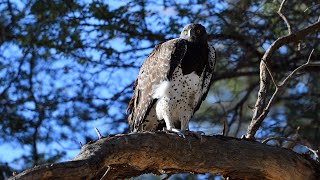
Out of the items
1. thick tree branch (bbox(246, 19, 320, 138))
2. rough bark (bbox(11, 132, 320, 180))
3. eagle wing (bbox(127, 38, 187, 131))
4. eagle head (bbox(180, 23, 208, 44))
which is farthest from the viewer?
eagle head (bbox(180, 23, 208, 44))

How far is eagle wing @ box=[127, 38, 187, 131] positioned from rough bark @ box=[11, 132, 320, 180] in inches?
43.7

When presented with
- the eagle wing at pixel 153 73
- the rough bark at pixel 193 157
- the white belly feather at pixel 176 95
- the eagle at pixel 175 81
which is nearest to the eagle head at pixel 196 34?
the eagle at pixel 175 81

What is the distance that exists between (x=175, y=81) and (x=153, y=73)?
0.23m

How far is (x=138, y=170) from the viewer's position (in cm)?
495

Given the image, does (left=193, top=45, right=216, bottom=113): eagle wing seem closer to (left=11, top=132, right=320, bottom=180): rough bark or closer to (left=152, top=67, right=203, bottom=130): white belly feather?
(left=152, top=67, right=203, bottom=130): white belly feather

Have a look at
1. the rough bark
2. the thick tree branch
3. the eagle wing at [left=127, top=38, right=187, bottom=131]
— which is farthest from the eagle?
the rough bark

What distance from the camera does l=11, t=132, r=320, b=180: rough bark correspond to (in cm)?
459

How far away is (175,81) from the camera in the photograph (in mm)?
6117

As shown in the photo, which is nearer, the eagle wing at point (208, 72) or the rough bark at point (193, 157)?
the rough bark at point (193, 157)

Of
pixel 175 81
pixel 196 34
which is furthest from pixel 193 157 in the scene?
pixel 196 34

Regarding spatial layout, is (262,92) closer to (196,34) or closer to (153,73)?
(196,34)

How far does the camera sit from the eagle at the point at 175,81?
20.1 ft

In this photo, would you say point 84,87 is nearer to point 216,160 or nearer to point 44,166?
point 216,160

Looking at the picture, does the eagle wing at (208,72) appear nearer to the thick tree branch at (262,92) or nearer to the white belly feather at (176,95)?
the white belly feather at (176,95)
